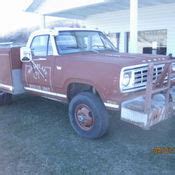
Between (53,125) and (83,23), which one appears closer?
(53,125)

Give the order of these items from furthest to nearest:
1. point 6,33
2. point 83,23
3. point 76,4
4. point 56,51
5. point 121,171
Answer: point 6,33 < point 83,23 < point 76,4 < point 56,51 < point 121,171

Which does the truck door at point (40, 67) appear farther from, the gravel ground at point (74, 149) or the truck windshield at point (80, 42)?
the gravel ground at point (74, 149)

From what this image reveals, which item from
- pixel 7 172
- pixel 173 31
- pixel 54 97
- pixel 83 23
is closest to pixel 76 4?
pixel 173 31

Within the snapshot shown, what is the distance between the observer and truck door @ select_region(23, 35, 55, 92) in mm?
6438

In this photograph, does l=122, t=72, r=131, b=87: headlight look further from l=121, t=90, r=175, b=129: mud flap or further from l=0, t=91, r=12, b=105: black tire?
l=0, t=91, r=12, b=105: black tire

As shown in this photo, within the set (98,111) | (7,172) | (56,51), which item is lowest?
(7,172)

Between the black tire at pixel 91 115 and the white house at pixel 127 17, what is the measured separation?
5.06 metres

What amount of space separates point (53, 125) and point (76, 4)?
6.11 m

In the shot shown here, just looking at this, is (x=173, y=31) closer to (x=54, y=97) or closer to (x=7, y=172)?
(x=54, y=97)

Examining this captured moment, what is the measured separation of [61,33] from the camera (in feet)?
21.6

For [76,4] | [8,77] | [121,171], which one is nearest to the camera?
[121,171]

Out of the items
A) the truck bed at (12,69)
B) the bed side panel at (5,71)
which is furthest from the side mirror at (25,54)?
the bed side panel at (5,71)

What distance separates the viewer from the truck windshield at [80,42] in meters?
6.46

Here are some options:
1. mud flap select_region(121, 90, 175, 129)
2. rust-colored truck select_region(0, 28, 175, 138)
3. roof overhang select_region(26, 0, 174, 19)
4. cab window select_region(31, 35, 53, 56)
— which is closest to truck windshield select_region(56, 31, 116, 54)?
rust-colored truck select_region(0, 28, 175, 138)
